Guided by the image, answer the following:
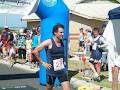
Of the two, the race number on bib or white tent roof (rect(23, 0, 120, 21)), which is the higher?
white tent roof (rect(23, 0, 120, 21))

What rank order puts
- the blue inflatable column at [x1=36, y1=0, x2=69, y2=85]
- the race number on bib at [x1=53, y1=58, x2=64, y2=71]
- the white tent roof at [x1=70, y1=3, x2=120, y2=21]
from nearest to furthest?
the race number on bib at [x1=53, y1=58, x2=64, y2=71] < the blue inflatable column at [x1=36, y1=0, x2=69, y2=85] < the white tent roof at [x1=70, y1=3, x2=120, y2=21]

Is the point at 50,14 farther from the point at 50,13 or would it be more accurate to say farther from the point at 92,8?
the point at 92,8

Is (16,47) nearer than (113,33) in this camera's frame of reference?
No

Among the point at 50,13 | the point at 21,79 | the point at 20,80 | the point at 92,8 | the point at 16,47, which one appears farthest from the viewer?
the point at 92,8

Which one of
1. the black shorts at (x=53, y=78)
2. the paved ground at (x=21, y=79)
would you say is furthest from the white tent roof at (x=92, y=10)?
the black shorts at (x=53, y=78)

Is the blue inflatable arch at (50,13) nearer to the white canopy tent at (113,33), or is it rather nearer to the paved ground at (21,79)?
the white canopy tent at (113,33)

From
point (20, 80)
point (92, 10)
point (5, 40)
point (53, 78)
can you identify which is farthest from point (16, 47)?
point (53, 78)

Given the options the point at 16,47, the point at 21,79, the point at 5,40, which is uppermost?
the point at 5,40

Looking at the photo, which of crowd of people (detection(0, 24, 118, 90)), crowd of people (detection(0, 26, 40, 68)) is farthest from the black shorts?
crowd of people (detection(0, 26, 40, 68))

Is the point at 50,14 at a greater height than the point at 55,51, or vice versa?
the point at 50,14

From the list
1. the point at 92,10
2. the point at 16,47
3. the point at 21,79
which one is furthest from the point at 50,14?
the point at 92,10

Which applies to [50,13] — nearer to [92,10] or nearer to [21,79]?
[21,79]

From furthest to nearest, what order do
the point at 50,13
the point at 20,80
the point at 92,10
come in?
the point at 92,10
the point at 20,80
the point at 50,13

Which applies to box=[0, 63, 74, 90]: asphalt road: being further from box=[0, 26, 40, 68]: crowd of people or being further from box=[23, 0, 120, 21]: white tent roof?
box=[23, 0, 120, 21]: white tent roof
